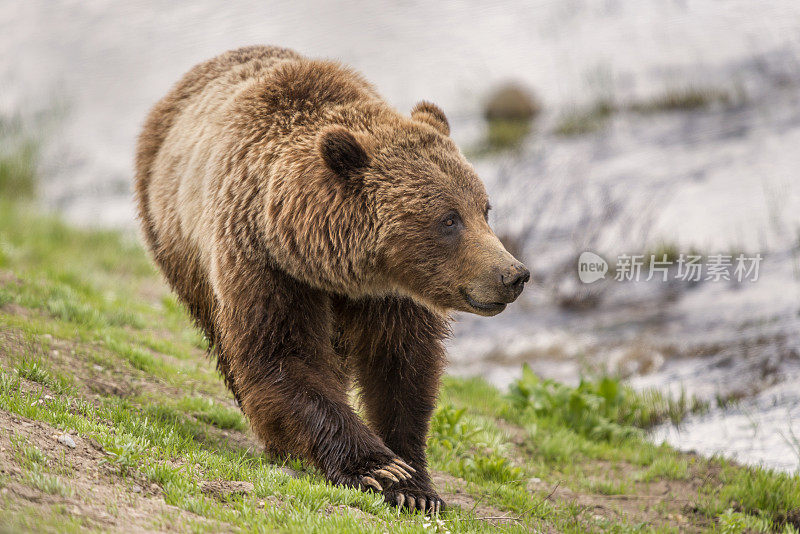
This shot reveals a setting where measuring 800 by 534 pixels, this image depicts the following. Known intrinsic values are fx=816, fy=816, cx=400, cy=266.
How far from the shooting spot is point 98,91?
18.8 m

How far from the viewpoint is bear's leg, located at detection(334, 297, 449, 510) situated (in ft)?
15.8

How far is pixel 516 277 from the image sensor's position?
13.4ft

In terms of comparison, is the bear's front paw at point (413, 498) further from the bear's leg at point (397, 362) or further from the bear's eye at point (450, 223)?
→ the bear's eye at point (450, 223)

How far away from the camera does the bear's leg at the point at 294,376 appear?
14.3 ft

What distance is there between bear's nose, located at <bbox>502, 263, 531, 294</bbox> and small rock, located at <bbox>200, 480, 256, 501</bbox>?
161 cm

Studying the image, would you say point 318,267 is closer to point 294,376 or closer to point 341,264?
point 341,264

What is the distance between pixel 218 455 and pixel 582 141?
35.2 ft

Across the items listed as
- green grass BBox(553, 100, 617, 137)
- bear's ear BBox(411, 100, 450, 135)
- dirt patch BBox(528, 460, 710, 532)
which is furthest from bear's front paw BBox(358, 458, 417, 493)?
green grass BBox(553, 100, 617, 137)

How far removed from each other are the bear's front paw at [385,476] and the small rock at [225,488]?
0.62 metres

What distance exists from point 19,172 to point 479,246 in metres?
12.0

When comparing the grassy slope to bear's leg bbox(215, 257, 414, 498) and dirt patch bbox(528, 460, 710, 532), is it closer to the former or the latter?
dirt patch bbox(528, 460, 710, 532)

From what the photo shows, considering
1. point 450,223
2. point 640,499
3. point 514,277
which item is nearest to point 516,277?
point 514,277

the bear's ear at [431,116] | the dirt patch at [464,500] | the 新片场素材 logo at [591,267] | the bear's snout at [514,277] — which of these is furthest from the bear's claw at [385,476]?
the 新片场素材 logo at [591,267]

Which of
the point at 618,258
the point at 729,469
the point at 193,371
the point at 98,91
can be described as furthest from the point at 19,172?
the point at 729,469
